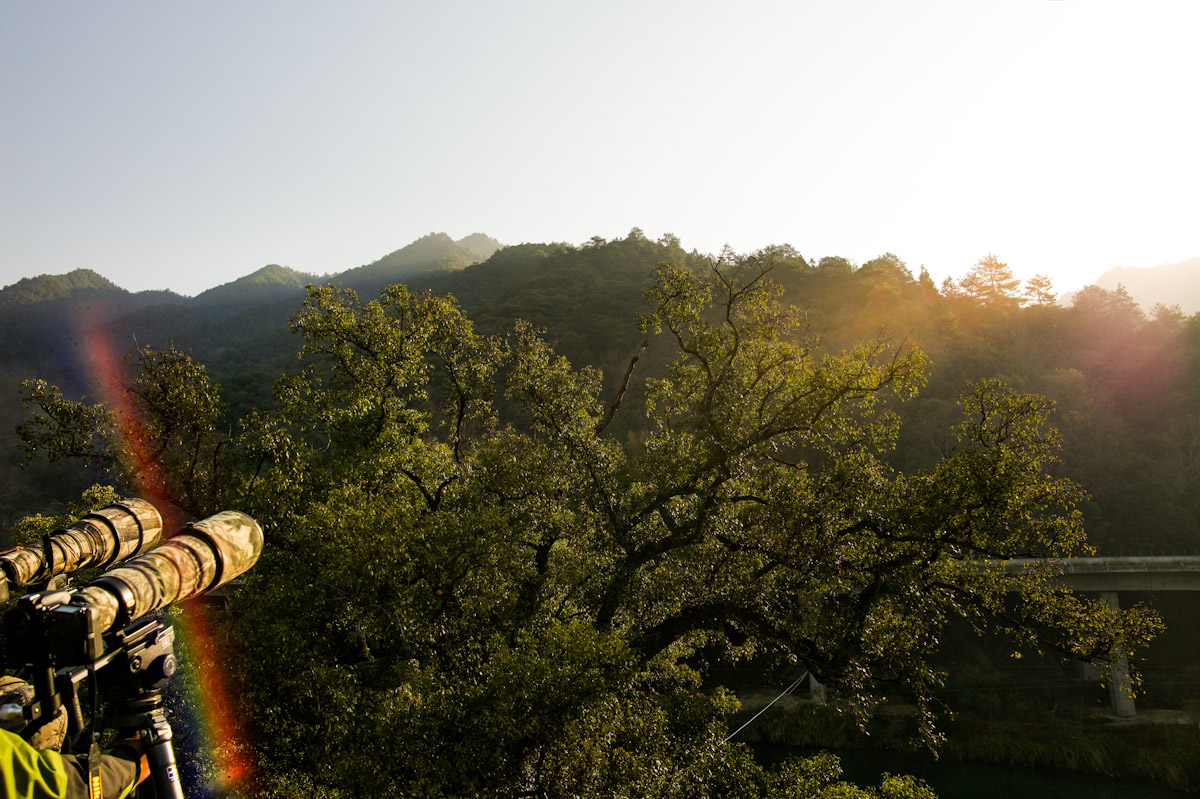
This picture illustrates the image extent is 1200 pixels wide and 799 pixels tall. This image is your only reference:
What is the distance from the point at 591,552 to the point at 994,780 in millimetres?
14706

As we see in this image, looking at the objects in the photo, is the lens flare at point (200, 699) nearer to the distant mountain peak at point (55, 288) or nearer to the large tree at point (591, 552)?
the large tree at point (591, 552)

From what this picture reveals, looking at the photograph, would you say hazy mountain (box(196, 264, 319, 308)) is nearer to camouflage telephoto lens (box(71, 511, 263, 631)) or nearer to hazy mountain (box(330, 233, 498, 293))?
hazy mountain (box(330, 233, 498, 293))

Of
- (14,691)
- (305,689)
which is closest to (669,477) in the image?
(305,689)

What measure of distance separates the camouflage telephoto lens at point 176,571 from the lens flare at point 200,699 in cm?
585

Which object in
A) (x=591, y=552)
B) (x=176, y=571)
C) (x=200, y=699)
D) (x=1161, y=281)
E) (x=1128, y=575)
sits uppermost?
(x=176, y=571)

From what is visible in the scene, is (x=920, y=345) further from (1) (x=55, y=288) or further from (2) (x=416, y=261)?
(2) (x=416, y=261)

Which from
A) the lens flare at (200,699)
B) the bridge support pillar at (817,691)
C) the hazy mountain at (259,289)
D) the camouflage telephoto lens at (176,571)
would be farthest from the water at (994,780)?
the hazy mountain at (259,289)

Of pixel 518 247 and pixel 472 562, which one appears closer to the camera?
pixel 472 562

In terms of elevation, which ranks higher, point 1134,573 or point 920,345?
point 920,345

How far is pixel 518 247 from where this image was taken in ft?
227

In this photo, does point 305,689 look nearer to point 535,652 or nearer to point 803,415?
point 535,652

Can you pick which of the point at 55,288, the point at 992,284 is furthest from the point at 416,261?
the point at 992,284

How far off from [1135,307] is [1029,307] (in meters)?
4.61

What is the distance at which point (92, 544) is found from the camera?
107 inches
